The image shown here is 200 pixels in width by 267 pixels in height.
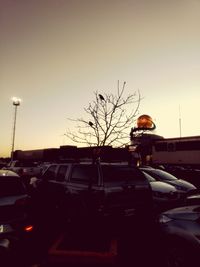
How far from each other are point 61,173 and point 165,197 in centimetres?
439

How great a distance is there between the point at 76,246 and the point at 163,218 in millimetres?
2055

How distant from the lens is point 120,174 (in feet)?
25.8

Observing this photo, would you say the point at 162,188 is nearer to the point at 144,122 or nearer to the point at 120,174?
the point at 120,174

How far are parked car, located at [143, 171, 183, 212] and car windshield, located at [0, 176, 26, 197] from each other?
6350 mm

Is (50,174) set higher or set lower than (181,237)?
higher

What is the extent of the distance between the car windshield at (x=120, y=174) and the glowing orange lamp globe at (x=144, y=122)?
44.8 metres

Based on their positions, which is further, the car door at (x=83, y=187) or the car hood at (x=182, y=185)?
the car hood at (x=182, y=185)

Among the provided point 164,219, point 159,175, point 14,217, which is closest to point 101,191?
point 164,219

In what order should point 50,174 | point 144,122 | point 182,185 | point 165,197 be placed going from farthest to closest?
point 144,122, point 182,185, point 165,197, point 50,174

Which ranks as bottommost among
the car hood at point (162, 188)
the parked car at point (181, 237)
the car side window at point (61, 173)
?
the parked car at point (181, 237)

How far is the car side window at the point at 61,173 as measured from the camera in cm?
923

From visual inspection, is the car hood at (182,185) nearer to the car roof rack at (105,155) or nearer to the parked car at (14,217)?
the car roof rack at (105,155)

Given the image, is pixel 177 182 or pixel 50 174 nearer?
pixel 50 174

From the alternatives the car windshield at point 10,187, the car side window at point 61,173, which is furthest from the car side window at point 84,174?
the car windshield at point 10,187
